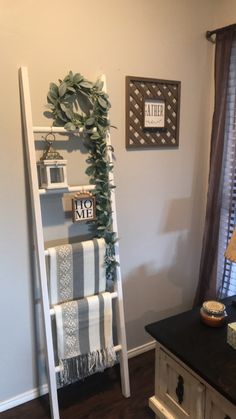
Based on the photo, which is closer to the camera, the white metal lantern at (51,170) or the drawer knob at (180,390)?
the drawer knob at (180,390)

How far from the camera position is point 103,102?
1.66 meters

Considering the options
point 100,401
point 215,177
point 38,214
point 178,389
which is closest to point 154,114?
point 215,177

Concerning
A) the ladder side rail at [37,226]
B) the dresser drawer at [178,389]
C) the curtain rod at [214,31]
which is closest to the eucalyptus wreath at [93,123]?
the ladder side rail at [37,226]

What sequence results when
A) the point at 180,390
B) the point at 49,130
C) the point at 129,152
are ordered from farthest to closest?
the point at 129,152 → the point at 49,130 → the point at 180,390

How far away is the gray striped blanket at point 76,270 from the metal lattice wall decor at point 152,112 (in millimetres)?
633

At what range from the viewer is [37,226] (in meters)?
1.56

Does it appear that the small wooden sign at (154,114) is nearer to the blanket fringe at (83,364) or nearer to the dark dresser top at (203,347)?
the dark dresser top at (203,347)

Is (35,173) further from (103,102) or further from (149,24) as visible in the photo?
(149,24)

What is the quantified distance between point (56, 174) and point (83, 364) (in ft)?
3.37

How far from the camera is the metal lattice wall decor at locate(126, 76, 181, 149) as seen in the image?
1854mm

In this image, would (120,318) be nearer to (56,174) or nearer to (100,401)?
(100,401)

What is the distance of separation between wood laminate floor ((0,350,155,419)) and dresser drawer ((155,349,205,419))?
39cm

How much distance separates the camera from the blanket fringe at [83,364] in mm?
1728

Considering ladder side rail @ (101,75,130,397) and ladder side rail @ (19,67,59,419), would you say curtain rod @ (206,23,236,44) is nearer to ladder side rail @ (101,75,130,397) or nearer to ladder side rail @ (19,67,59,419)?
ladder side rail @ (101,75,130,397)
